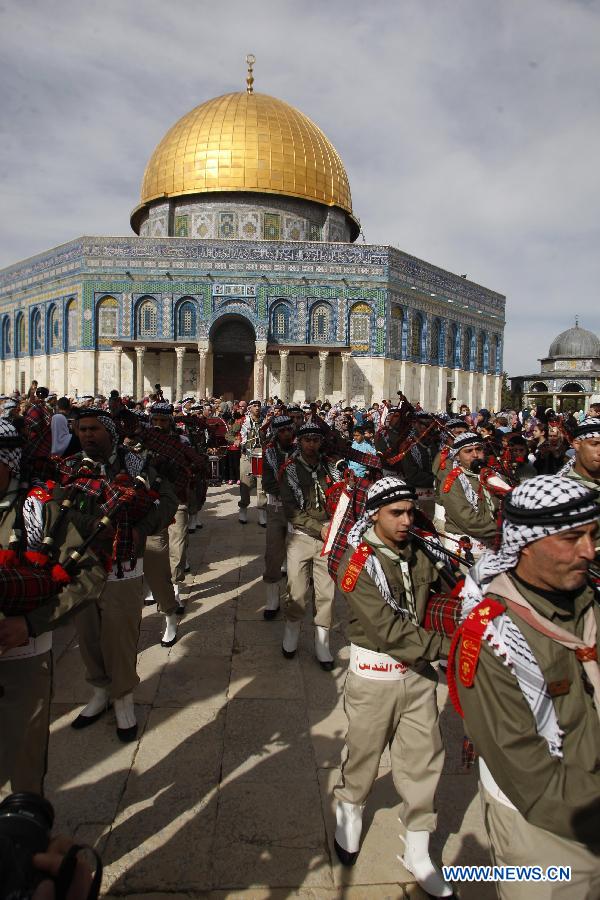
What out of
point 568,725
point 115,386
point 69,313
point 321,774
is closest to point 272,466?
point 321,774

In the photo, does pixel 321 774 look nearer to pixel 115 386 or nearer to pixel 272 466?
pixel 272 466

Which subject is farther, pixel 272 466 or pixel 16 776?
pixel 272 466

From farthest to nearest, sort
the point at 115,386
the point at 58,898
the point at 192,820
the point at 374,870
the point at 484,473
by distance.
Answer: the point at 115,386, the point at 484,473, the point at 192,820, the point at 374,870, the point at 58,898

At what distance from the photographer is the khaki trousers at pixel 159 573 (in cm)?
502

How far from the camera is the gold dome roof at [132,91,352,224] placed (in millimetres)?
32719

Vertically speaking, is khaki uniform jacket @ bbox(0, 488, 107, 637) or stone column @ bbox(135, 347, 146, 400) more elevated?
stone column @ bbox(135, 347, 146, 400)

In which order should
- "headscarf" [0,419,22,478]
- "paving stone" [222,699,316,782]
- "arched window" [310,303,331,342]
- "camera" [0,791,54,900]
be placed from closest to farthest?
"camera" [0,791,54,900] → "headscarf" [0,419,22,478] → "paving stone" [222,699,316,782] → "arched window" [310,303,331,342]

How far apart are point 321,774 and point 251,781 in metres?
0.40

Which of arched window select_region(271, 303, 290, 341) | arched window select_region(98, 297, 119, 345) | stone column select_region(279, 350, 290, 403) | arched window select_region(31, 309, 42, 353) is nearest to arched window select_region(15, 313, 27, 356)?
arched window select_region(31, 309, 42, 353)

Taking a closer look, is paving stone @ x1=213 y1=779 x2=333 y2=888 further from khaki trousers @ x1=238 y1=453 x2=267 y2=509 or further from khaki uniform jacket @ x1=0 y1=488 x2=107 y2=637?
khaki trousers @ x1=238 y1=453 x2=267 y2=509

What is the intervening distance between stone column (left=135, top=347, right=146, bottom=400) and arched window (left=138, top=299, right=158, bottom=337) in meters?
1.01

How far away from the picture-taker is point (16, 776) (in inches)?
96.7

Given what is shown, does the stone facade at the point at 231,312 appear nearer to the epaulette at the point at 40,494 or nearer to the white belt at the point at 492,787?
the epaulette at the point at 40,494

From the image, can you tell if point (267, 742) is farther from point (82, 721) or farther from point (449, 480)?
point (449, 480)
